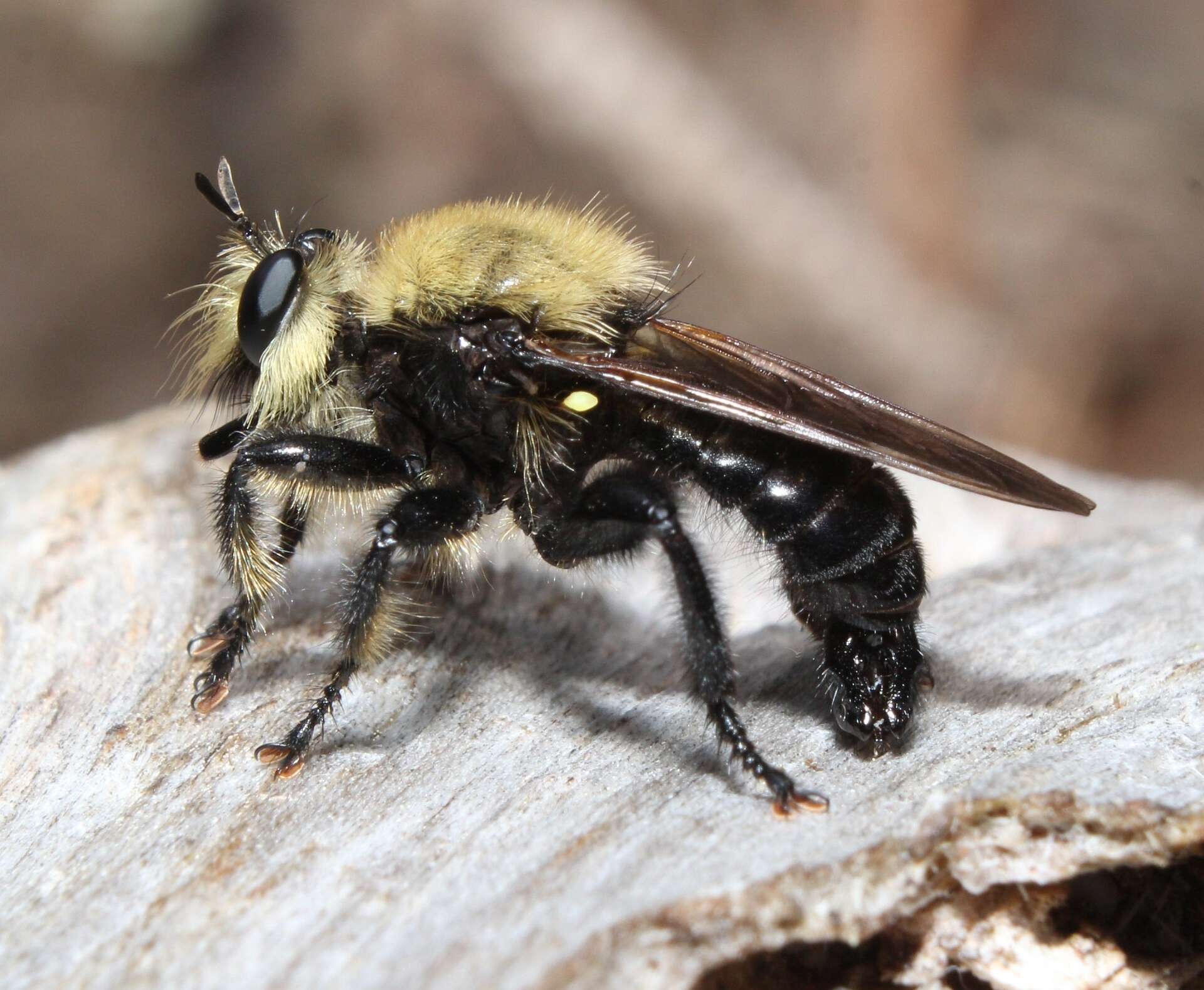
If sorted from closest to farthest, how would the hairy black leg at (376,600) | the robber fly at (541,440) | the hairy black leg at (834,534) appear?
the hairy black leg at (376,600) → the robber fly at (541,440) → the hairy black leg at (834,534)

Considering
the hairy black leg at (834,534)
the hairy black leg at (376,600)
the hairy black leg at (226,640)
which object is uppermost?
the hairy black leg at (834,534)

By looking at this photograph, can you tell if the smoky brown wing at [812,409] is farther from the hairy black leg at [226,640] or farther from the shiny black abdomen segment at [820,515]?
the hairy black leg at [226,640]

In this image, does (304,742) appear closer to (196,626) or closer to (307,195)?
(196,626)

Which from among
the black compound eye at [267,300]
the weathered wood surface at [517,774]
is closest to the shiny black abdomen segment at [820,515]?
the weathered wood surface at [517,774]

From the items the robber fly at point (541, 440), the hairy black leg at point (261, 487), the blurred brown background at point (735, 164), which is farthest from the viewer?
the blurred brown background at point (735, 164)

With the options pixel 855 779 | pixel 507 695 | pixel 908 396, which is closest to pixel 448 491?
pixel 507 695

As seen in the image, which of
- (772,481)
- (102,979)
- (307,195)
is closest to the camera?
(102,979)
